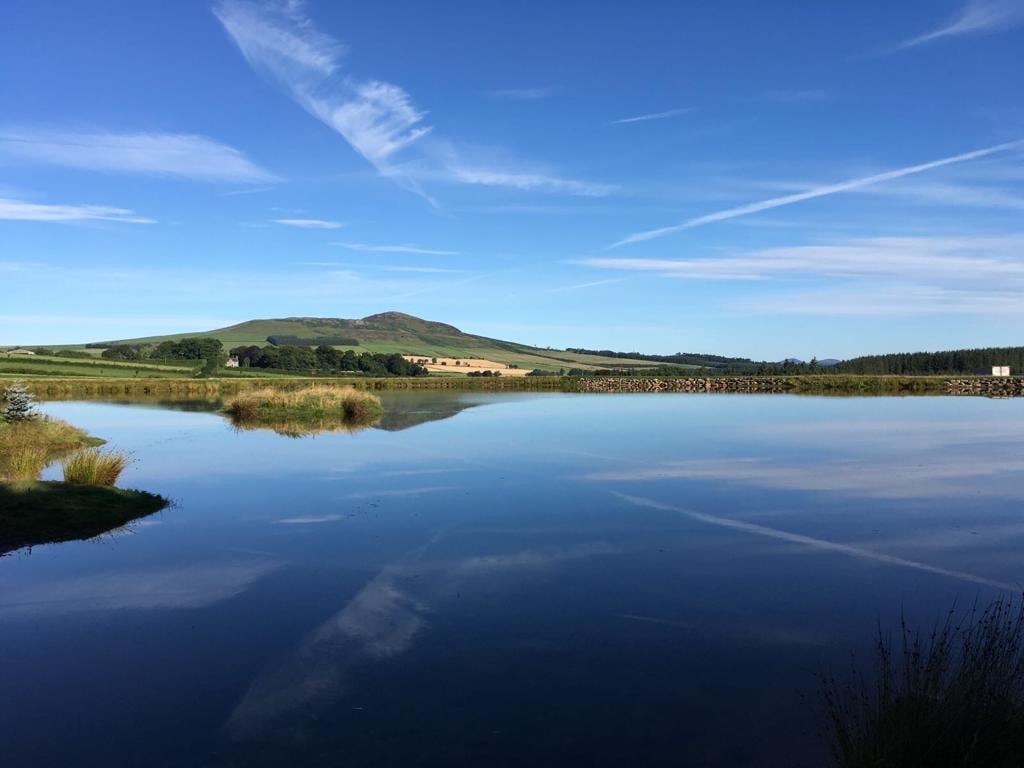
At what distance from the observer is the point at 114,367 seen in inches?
3086

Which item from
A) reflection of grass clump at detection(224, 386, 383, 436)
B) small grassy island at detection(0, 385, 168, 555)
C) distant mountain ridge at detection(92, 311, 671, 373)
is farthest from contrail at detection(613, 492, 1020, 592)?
distant mountain ridge at detection(92, 311, 671, 373)

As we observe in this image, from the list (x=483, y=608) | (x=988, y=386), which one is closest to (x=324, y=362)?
(x=988, y=386)

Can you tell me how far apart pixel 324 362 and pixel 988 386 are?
3028 inches

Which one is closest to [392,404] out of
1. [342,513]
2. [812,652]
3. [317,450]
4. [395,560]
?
[317,450]

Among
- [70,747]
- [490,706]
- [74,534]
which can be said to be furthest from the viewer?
[74,534]

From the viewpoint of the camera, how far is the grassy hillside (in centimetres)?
14025

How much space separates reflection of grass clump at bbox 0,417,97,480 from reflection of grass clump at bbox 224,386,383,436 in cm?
936

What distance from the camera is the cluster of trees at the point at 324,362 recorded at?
10056 cm

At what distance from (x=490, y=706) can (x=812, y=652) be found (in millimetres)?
3292

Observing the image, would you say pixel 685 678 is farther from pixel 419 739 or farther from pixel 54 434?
pixel 54 434

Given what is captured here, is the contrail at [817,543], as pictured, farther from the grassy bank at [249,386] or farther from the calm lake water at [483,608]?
the grassy bank at [249,386]

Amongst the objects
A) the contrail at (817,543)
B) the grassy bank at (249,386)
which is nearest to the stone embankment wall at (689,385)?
the grassy bank at (249,386)

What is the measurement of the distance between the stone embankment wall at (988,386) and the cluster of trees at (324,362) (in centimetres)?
5953

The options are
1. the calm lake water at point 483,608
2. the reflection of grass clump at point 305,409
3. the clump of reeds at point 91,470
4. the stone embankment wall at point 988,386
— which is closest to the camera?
the calm lake water at point 483,608
